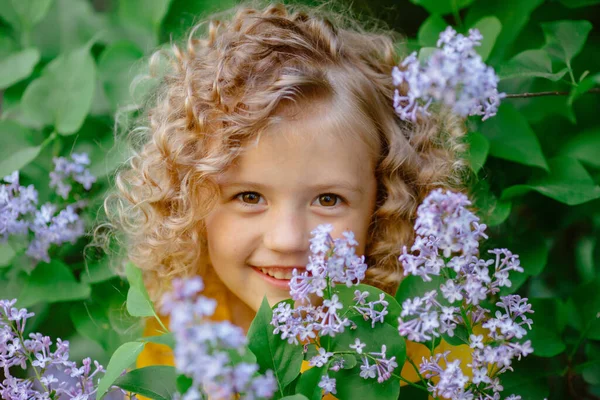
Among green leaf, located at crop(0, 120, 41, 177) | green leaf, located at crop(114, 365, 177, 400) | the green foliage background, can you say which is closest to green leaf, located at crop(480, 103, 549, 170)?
the green foliage background

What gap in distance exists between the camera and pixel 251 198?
42.0 inches

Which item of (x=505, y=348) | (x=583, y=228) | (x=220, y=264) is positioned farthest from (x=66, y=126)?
(x=583, y=228)

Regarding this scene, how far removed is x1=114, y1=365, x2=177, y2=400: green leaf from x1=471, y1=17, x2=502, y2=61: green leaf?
81 centimetres

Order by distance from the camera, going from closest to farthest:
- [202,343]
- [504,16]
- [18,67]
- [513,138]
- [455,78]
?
[202,343] → [455,78] → [513,138] → [504,16] → [18,67]

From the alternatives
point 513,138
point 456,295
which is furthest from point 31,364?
point 513,138

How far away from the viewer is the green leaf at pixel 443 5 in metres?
1.35

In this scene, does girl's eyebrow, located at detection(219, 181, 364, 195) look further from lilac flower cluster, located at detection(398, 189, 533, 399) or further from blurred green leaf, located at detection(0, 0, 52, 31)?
blurred green leaf, located at detection(0, 0, 52, 31)

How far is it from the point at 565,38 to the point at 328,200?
1.78 ft

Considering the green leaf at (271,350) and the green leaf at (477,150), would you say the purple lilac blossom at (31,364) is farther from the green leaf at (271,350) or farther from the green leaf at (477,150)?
the green leaf at (477,150)

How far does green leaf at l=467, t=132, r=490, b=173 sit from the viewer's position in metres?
1.16

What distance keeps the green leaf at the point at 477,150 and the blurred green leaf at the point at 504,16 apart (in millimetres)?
178

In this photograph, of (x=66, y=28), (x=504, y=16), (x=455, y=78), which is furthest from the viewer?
(x=66, y=28)

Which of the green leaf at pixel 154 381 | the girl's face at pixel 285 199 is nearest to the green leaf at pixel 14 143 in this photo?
the girl's face at pixel 285 199

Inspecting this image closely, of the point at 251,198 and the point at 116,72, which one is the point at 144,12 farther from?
the point at 251,198
